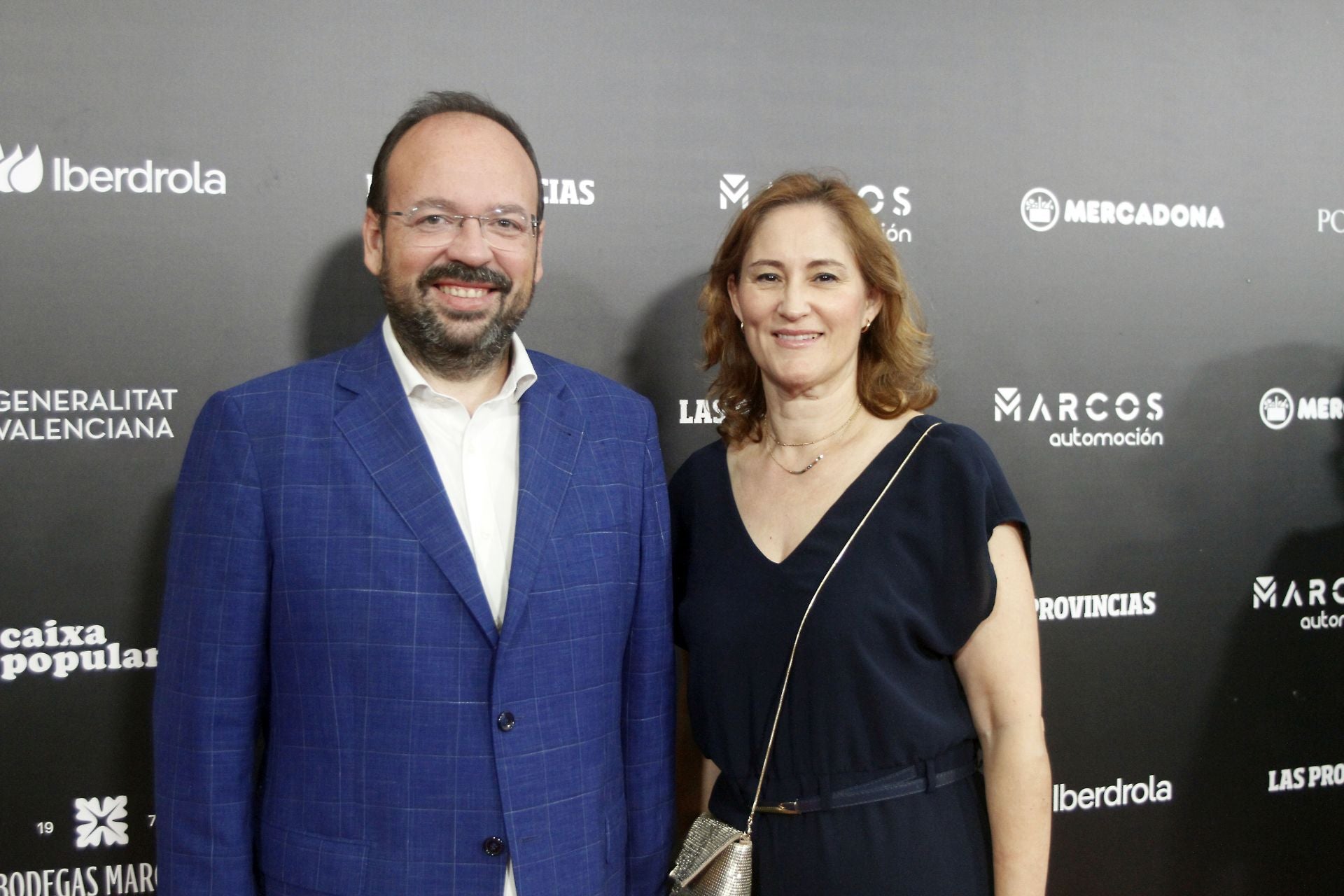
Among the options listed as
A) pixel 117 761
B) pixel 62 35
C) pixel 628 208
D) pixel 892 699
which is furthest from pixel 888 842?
pixel 62 35

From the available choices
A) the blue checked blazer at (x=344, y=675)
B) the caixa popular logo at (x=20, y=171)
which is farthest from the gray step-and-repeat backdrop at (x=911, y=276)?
the blue checked blazer at (x=344, y=675)

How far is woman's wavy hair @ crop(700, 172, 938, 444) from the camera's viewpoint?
182 centimetres

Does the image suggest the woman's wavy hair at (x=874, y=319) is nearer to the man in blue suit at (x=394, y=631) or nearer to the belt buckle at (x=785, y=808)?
the man in blue suit at (x=394, y=631)

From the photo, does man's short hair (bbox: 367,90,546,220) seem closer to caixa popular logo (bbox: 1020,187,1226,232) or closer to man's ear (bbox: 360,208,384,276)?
man's ear (bbox: 360,208,384,276)

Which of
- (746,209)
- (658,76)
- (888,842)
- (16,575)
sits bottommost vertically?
(888,842)

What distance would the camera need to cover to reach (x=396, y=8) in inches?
84.9

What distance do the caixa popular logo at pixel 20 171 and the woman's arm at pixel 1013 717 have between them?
2010 millimetres

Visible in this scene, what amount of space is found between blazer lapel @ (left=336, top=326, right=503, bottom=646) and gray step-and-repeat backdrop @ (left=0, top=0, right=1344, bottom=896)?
736mm

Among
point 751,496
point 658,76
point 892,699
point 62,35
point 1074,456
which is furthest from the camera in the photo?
point 1074,456

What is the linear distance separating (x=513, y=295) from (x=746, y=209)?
54 centimetres

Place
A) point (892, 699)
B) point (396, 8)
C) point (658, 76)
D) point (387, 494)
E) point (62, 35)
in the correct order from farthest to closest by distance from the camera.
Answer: point (658, 76) < point (396, 8) < point (62, 35) < point (892, 699) < point (387, 494)

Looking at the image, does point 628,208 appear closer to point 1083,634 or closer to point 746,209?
point 746,209

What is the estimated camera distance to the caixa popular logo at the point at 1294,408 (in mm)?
2715

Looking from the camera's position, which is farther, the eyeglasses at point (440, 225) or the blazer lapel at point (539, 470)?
the eyeglasses at point (440, 225)
